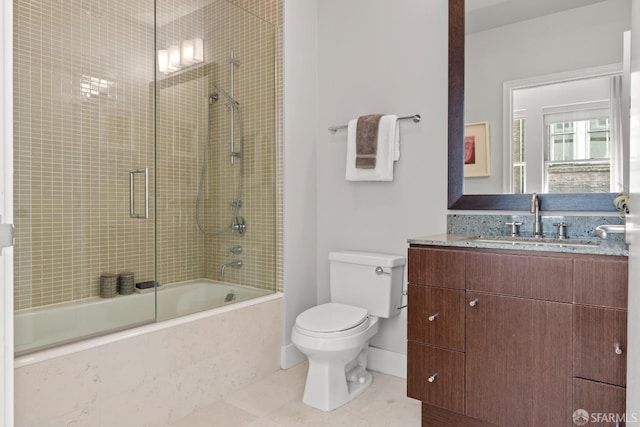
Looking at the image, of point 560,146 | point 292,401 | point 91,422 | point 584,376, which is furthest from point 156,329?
point 560,146

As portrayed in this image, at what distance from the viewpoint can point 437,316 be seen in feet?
5.95

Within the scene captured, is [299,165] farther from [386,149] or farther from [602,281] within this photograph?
[602,281]

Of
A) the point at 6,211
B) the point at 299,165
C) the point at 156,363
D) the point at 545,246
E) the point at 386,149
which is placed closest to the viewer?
the point at 6,211

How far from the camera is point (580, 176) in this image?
1.97m

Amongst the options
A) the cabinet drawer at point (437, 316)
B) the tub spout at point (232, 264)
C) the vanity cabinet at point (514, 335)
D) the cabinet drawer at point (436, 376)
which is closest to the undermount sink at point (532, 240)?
the vanity cabinet at point (514, 335)

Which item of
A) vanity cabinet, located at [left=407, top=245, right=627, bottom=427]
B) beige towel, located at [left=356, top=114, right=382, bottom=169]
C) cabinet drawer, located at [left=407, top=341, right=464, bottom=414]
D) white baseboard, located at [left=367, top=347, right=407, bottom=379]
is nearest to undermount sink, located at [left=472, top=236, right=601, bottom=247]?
vanity cabinet, located at [left=407, top=245, right=627, bottom=427]

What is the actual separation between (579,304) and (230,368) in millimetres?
1713

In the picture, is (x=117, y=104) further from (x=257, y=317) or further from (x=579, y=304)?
(x=579, y=304)

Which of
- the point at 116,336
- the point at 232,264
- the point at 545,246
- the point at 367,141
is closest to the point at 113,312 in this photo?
the point at 116,336

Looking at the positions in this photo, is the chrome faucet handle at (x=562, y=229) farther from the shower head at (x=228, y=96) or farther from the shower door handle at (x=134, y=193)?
the shower door handle at (x=134, y=193)

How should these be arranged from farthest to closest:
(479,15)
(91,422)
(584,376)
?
(479,15)
(91,422)
(584,376)

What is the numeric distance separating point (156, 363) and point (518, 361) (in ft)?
5.14

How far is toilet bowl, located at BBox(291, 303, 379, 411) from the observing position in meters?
2.02

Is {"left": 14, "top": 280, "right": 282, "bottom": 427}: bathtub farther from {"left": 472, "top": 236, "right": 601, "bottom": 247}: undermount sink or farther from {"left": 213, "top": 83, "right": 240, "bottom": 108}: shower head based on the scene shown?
{"left": 472, "top": 236, "right": 601, "bottom": 247}: undermount sink
